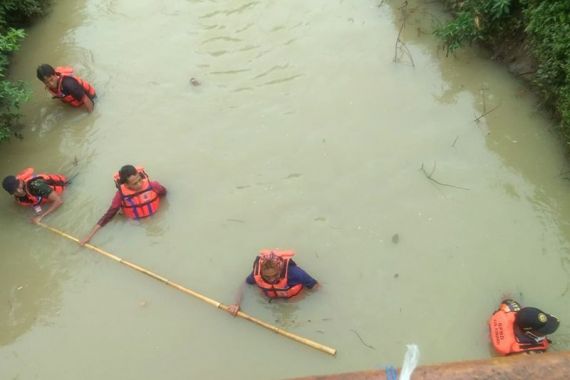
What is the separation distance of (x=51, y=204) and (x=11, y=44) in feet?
6.60

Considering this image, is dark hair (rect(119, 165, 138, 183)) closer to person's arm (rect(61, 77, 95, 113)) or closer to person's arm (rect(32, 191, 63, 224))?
person's arm (rect(32, 191, 63, 224))

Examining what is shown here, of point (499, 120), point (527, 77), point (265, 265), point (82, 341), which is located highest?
point (527, 77)

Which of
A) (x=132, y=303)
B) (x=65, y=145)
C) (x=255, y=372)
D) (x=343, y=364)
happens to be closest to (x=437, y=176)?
(x=343, y=364)

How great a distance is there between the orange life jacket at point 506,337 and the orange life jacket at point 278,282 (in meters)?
1.78

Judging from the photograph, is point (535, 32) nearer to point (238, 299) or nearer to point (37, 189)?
point (238, 299)

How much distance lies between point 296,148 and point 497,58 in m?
2.88

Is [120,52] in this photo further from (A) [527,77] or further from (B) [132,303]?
(A) [527,77]

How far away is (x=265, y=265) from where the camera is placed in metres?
4.53

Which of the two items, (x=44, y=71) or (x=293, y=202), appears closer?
(x=293, y=202)

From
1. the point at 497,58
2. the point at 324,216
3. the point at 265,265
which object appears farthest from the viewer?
the point at 497,58

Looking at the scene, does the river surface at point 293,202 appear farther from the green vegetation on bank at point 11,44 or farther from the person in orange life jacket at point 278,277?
the green vegetation on bank at point 11,44

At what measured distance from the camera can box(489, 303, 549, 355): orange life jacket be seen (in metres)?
4.25

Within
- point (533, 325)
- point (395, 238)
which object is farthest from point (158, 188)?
point (533, 325)

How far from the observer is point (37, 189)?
5.87 metres
